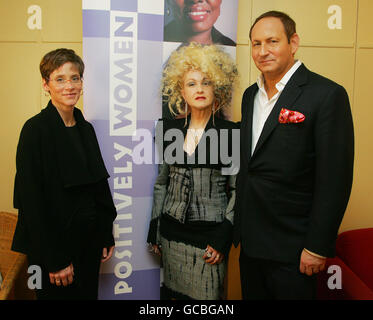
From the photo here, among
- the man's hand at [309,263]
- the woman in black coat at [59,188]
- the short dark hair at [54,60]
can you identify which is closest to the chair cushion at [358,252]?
the man's hand at [309,263]

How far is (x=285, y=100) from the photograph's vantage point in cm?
167

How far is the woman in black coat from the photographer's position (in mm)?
1659

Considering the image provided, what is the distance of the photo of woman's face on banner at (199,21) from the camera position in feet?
7.24

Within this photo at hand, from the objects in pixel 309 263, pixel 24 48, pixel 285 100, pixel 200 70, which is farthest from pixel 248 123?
pixel 24 48

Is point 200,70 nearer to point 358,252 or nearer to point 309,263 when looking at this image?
point 309,263

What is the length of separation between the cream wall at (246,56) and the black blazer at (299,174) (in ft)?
2.70

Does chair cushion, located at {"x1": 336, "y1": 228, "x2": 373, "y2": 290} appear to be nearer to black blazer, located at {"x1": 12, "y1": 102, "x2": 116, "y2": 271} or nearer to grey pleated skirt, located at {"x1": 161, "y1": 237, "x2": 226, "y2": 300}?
grey pleated skirt, located at {"x1": 161, "y1": 237, "x2": 226, "y2": 300}

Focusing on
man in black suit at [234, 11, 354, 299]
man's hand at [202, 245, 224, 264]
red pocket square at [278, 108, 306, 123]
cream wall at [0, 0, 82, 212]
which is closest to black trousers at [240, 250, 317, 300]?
man in black suit at [234, 11, 354, 299]

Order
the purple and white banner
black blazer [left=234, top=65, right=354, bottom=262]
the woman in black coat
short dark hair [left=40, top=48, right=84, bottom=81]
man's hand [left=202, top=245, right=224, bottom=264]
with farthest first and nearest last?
the purple and white banner < man's hand [left=202, top=245, right=224, bottom=264] < short dark hair [left=40, top=48, right=84, bottom=81] < the woman in black coat < black blazer [left=234, top=65, right=354, bottom=262]

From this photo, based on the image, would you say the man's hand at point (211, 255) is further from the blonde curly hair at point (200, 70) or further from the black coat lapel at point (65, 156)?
the blonde curly hair at point (200, 70)

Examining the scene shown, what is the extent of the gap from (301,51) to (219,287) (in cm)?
188

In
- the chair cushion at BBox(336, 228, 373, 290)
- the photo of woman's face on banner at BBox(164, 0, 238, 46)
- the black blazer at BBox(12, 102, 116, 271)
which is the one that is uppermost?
the photo of woman's face on banner at BBox(164, 0, 238, 46)

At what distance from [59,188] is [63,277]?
1.56 ft
